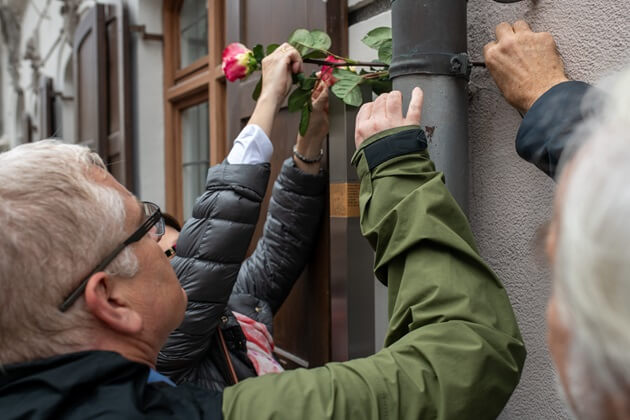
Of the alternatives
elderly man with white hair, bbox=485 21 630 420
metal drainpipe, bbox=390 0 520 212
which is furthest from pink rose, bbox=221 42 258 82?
elderly man with white hair, bbox=485 21 630 420

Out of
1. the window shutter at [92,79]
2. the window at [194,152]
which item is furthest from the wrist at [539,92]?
the window shutter at [92,79]

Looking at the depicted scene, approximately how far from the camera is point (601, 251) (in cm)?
48

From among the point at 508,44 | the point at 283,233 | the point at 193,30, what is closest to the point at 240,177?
the point at 283,233

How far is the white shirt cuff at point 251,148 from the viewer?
57.9 inches

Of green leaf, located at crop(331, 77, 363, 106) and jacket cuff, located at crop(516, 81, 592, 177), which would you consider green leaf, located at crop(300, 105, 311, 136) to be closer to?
green leaf, located at crop(331, 77, 363, 106)

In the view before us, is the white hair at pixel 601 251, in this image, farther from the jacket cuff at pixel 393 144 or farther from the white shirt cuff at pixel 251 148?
the white shirt cuff at pixel 251 148

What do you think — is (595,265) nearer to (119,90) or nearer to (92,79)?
(119,90)

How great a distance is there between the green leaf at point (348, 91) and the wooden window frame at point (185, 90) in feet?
5.24

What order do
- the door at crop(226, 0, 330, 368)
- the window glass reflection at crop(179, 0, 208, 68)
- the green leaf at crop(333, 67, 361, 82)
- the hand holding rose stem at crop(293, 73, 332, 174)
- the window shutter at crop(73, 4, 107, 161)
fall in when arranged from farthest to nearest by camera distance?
the window shutter at crop(73, 4, 107, 161)
the window glass reflection at crop(179, 0, 208, 68)
the door at crop(226, 0, 330, 368)
the hand holding rose stem at crop(293, 73, 332, 174)
the green leaf at crop(333, 67, 361, 82)

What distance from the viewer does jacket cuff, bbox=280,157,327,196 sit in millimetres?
1895

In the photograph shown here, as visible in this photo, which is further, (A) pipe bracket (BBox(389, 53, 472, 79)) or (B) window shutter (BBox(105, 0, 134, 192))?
(B) window shutter (BBox(105, 0, 134, 192))

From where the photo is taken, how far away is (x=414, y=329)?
110 cm

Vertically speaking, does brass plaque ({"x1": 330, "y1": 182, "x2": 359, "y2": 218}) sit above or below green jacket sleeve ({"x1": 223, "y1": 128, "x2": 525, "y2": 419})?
above

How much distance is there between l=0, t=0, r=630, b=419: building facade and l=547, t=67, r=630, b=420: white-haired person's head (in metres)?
0.30
